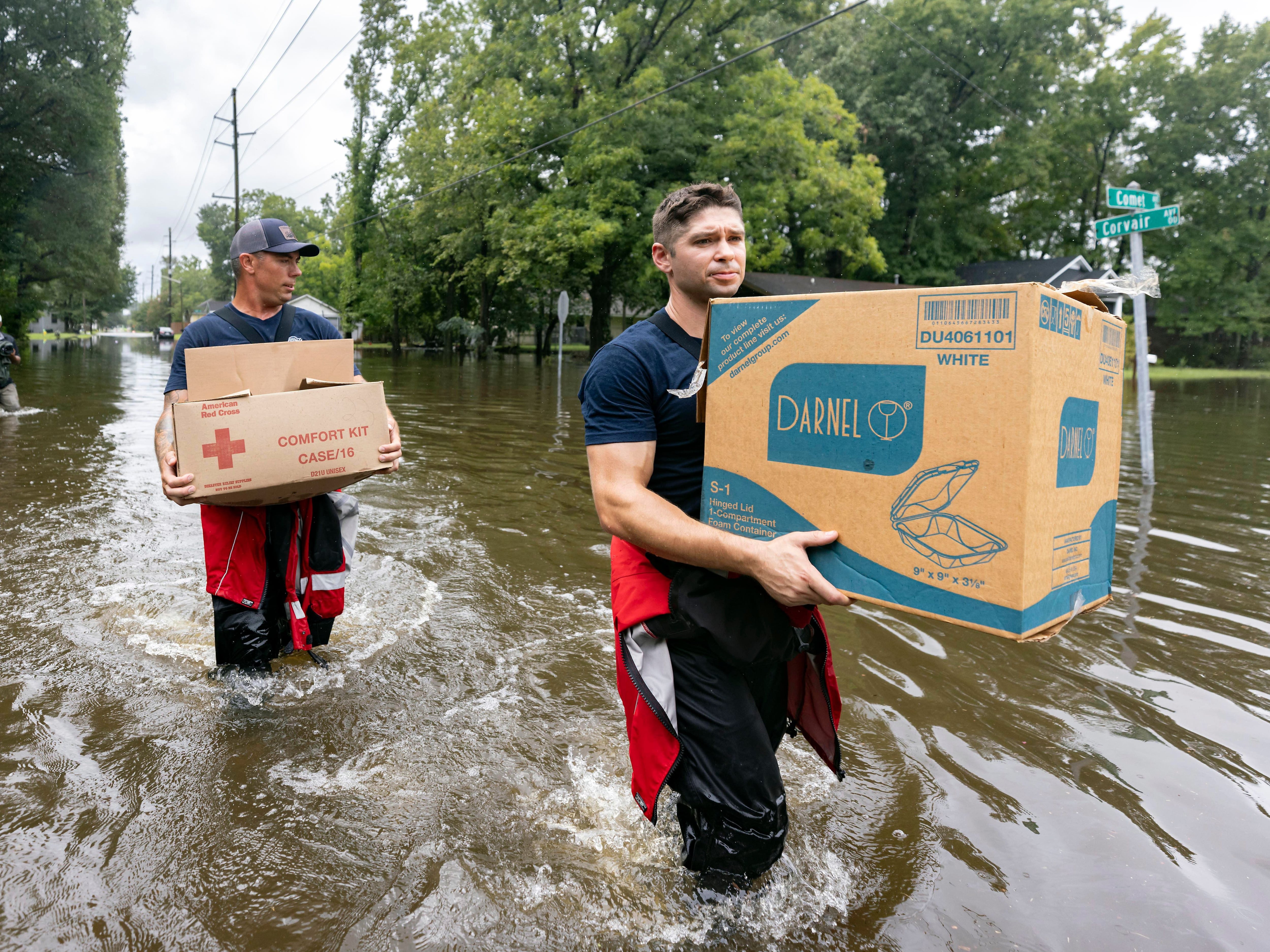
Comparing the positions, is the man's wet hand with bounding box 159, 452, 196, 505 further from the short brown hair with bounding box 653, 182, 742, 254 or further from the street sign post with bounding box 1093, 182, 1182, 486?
the street sign post with bounding box 1093, 182, 1182, 486

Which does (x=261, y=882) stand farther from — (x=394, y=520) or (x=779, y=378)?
(x=394, y=520)

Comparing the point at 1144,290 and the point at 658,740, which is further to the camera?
the point at 658,740

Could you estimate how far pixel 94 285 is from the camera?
37188 millimetres

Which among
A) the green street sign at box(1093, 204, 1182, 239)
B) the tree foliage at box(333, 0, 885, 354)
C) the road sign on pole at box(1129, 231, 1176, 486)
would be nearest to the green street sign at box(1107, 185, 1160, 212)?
the green street sign at box(1093, 204, 1182, 239)

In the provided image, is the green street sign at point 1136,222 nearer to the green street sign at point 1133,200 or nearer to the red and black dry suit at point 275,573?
the green street sign at point 1133,200

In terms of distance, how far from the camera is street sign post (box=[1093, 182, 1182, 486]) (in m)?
8.13

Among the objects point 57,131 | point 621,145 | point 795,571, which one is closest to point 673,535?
point 795,571

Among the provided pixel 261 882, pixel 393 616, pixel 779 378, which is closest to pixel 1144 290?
pixel 779 378

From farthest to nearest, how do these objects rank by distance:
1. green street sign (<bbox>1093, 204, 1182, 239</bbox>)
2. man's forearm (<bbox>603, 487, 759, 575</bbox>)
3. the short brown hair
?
green street sign (<bbox>1093, 204, 1182, 239</bbox>), the short brown hair, man's forearm (<bbox>603, 487, 759, 575</bbox>)

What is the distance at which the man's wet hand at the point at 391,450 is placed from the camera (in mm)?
3268

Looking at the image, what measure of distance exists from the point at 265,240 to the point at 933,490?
2904mm

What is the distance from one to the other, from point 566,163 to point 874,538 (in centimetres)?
A: 2791

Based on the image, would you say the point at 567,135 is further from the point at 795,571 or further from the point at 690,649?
the point at 795,571

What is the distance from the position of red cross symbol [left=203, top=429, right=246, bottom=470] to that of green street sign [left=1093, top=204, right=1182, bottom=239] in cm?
815
